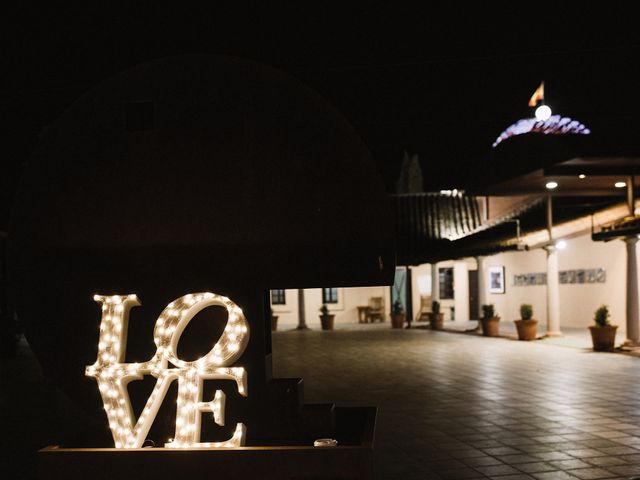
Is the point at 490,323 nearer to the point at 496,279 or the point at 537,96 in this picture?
the point at 496,279

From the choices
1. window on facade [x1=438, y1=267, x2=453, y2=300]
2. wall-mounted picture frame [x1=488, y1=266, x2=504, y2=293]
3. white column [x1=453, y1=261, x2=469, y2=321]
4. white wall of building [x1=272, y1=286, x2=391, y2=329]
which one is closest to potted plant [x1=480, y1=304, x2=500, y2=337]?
wall-mounted picture frame [x1=488, y1=266, x2=504, y2=293]

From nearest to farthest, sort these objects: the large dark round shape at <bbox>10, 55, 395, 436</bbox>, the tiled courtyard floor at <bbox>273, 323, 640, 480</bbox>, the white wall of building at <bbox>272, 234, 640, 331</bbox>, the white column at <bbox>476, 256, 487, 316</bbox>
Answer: the large dark round shape at <bbox>10, 55, 395, 436</bbox>
the tiled courtyard floor at <bbox>273, 323, 640, 480</bbox>
the white wall of building at <bbox>272, 234, 640, 331</bbox>
the white column at <bbox>476, 256, 487, 316</bbox>

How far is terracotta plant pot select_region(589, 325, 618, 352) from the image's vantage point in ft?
59.1

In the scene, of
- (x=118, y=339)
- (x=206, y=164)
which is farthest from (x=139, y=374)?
(x=206, y=164)

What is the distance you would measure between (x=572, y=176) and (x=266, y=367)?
14.9 metres

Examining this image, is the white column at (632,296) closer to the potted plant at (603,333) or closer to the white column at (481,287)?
the potted plant at (603,333)

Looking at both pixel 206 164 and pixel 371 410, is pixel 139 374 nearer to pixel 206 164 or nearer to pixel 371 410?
pixel 206 164

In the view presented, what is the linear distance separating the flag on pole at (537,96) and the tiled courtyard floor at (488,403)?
27.1ft

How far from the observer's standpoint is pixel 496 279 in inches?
1228

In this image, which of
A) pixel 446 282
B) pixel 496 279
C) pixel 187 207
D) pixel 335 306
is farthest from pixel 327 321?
pixel 187 207

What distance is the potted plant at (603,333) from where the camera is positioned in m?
18.0

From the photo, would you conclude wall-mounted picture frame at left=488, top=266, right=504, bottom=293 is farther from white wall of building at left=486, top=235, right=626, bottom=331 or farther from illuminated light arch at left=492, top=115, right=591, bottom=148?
illuminated light arch at left=492, top=115, right=591, bottom=148

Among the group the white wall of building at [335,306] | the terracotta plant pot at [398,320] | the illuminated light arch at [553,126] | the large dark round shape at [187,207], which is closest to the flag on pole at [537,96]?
the illuminated light arch at [553,126]

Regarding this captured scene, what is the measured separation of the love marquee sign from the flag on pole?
19.7 metres
